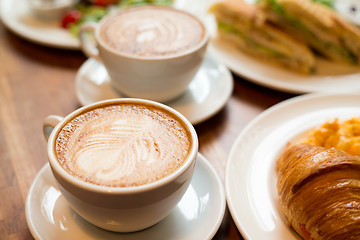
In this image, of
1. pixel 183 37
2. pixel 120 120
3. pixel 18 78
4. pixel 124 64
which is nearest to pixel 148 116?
pixel 120 120

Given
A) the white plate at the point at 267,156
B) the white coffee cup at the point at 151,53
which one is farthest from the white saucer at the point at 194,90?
the white plate at the point at 267,156

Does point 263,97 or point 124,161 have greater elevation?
point 124,161

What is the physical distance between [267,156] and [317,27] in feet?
2.96

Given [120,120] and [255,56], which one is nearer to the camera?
[120,120]

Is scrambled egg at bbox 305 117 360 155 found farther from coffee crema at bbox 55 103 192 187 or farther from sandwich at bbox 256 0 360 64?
sandwich at bbox 256 0 360 64

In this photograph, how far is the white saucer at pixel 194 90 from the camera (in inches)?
59.9

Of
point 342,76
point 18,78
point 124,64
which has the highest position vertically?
point 124,64

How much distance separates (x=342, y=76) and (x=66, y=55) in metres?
1.30

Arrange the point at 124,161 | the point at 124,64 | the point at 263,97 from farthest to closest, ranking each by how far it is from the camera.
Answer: the point at 263,97 < the point at 124,64 < the point at 124,161

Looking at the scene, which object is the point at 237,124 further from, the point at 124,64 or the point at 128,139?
the point at 128,139

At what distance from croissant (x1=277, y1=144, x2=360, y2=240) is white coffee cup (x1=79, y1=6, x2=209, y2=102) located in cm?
56

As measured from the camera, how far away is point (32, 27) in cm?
204

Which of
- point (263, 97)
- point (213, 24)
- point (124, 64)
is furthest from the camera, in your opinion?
point (213, 24)

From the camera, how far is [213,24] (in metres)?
2.19
